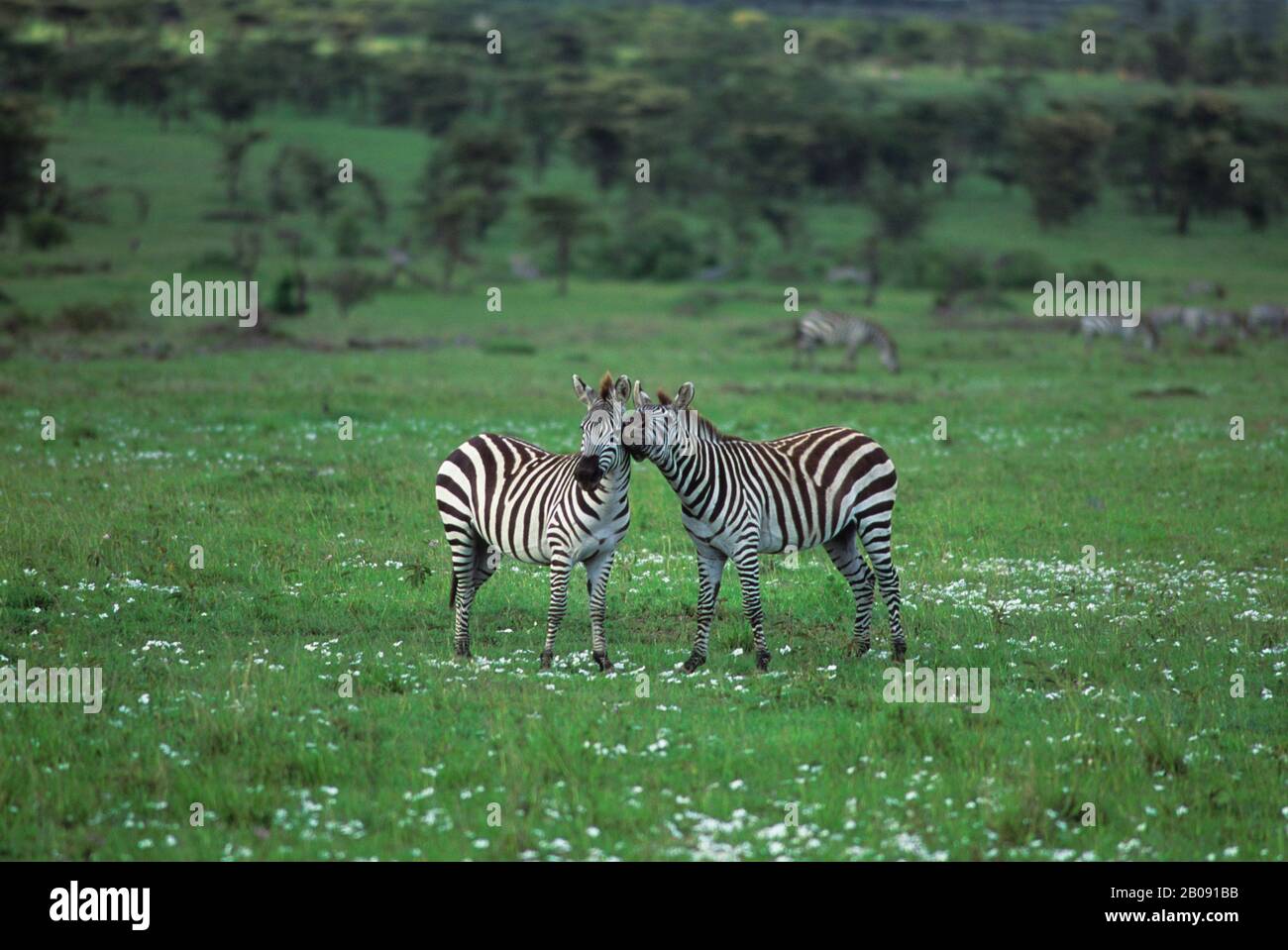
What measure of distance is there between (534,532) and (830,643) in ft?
9.03

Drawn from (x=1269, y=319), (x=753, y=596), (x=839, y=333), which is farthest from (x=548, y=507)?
(x=1269, y=319)

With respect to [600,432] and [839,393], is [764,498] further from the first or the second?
[839,393]

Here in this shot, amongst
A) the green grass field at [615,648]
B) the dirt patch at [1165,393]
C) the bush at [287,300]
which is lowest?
the green grass field at [615,648]

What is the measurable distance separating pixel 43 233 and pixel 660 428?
142 feet

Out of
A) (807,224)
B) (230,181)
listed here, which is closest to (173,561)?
(230,181)

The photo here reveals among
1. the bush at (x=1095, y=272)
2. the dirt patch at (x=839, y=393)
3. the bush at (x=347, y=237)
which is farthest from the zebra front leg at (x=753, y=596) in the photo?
the bush at (x=347, y=237)

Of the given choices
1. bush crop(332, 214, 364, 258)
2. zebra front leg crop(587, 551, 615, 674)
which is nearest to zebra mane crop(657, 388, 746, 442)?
zebra front leg crop(587, 551, 615, 674)

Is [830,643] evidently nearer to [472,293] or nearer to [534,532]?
[534,532]

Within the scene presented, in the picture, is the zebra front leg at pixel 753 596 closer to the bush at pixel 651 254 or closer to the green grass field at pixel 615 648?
the green grass field at pixel 615 648

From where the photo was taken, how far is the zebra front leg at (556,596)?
11000 mm

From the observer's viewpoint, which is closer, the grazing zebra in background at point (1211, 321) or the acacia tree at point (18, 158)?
the grazing zebra in background at point (1211, 321)

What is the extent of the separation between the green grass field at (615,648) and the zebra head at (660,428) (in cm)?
167
